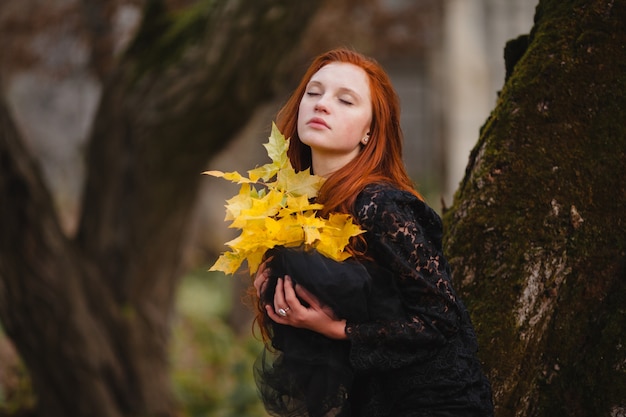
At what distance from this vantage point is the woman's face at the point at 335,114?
272 cm

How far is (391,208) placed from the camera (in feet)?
8.42

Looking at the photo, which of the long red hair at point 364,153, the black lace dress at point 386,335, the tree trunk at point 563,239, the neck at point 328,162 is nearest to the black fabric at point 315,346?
the black lace dress at point 386,335

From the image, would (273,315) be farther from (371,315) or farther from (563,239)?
(563,239)

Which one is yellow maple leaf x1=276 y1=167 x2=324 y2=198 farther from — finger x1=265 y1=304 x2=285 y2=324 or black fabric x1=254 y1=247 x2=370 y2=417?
finger x1=265 y1=304 x2=285 y2=324

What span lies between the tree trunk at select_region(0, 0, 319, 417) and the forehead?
3.55 m

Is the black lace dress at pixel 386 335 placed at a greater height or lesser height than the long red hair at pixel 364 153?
lesser

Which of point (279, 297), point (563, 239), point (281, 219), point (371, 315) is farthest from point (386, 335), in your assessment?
point (563, 239)

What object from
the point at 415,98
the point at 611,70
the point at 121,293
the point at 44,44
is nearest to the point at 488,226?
the point at 611,70

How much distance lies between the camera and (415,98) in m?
17.6

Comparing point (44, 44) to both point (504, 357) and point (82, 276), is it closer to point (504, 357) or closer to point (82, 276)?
point (82, 276)

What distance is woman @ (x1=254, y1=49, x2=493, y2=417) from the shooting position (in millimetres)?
2516

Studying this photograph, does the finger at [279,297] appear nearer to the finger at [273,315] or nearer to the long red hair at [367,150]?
the finger at [273,315]

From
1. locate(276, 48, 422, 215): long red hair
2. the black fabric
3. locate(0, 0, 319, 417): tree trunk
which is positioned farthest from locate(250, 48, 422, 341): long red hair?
locate(0, 0, 319, 417): tree trunk

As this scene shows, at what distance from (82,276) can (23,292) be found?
52cm
